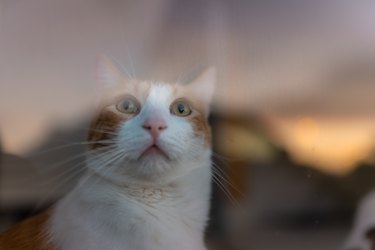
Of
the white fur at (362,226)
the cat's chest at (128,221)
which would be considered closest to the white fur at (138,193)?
the cat's chest at (128,221)

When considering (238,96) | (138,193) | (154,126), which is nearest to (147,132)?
(154,126)

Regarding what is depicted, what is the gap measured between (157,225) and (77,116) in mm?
265

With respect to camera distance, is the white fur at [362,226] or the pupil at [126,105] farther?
the white fur at [362,226]

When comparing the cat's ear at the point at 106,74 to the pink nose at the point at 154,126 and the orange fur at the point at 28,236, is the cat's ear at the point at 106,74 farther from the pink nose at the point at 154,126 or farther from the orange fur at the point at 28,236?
the orange fur at the point at 28,236

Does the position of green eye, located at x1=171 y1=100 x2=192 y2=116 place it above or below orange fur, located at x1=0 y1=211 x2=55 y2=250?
above

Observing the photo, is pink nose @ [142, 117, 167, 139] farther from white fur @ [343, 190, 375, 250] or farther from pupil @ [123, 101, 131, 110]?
white fur @ [343, 190, 375, 250]

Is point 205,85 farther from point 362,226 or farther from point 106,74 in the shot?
point 362,226

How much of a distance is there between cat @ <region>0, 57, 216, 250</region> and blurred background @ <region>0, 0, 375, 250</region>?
0.04m

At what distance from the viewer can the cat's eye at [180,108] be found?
3.51ft

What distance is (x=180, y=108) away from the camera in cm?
108

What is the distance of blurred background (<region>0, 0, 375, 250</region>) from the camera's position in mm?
1125

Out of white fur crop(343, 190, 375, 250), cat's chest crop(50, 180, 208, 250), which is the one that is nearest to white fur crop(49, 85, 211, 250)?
cat's chest crop(50, 180, 208, 250)

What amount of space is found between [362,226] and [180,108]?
50 cm

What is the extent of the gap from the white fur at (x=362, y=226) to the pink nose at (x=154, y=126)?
51cm
